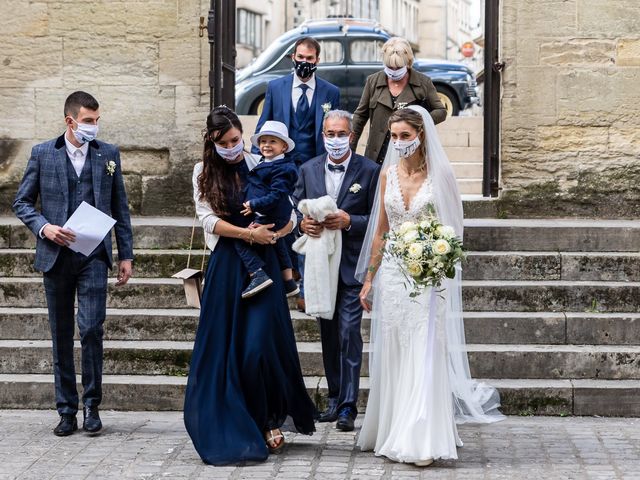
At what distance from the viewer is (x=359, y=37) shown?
20.7 metres

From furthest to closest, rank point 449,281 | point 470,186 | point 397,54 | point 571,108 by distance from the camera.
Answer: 1. point 470,186
2. point 571,108
3. point 397,54
4. point 449,281

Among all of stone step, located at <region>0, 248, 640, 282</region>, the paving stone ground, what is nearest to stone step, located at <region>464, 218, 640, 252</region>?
stone step, located at <region>0, 248, 640, 282</region>

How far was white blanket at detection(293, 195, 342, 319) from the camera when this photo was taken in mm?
7824

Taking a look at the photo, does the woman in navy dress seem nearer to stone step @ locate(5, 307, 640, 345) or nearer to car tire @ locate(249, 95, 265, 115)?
stone step @ locate(5, 307, 640, 345)

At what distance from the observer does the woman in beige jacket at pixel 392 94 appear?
29.7ft

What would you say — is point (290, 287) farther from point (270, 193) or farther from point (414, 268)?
point (414, 268)

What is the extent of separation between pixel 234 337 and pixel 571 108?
4.95 m

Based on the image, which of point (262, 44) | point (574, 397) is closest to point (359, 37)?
point (574, 397)

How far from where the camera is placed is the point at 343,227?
26.0 ft

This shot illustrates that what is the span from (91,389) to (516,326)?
3027 millimetres

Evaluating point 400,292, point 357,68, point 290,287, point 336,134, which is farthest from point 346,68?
point 400,292

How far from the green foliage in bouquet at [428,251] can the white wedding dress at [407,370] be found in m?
0.20

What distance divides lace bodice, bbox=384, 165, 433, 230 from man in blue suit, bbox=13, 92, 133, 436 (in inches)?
66.4

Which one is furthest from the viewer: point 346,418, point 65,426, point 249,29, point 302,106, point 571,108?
point 249,29
